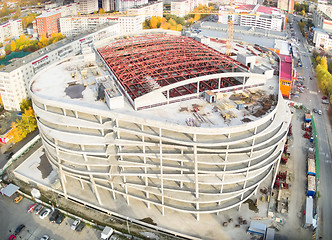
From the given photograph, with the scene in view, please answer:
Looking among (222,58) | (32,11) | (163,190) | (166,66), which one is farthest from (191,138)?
(32,11)

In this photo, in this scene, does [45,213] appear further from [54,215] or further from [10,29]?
[10,29]

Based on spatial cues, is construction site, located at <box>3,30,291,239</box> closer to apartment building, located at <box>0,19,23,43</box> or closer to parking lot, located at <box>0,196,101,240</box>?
parking lot, located at <box>0,196,101,240</box>

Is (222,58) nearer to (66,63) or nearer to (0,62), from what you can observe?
(66,63)

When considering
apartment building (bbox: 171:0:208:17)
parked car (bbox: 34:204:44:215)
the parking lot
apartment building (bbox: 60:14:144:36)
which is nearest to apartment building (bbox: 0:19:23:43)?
apartment building (bbox: 60:14:144:36)

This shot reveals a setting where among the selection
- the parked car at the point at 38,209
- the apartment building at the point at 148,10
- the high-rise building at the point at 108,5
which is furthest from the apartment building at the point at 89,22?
the parked car at the point at 38,209

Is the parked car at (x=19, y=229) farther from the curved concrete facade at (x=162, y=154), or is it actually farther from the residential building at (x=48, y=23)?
the residential building at (x=48, y=23)
